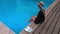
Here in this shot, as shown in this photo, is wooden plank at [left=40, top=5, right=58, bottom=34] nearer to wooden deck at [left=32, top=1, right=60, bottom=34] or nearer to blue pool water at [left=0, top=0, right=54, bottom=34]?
wooden deck at [left=32, top=1, right=60, bottom=34]

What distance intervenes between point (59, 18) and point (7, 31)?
1.55 meters

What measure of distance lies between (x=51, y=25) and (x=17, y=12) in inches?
73.3

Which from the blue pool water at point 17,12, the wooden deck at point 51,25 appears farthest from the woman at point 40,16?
the blue pool water at point 17,12

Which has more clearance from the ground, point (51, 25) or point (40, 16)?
point (40, 16)

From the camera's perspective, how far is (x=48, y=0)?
19.8 ft

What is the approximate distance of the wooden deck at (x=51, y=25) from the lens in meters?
2.97

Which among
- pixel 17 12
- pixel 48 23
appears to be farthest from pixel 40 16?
pixel 17 12

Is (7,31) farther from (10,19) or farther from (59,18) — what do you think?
(59,18)

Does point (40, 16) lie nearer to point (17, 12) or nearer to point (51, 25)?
point (51, 25)

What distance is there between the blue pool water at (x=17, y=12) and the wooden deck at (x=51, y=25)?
2.24 ft

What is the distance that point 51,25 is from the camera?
3.26 metres

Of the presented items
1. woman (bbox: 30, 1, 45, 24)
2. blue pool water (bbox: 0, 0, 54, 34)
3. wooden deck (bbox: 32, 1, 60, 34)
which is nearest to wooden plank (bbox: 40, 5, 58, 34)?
wooden deck (bbox: 32, 1, 60, 34)

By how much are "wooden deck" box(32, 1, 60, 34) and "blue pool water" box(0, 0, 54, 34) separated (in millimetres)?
682

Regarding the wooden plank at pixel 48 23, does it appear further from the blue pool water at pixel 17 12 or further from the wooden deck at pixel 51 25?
the blue pool water at pixel 17 12
